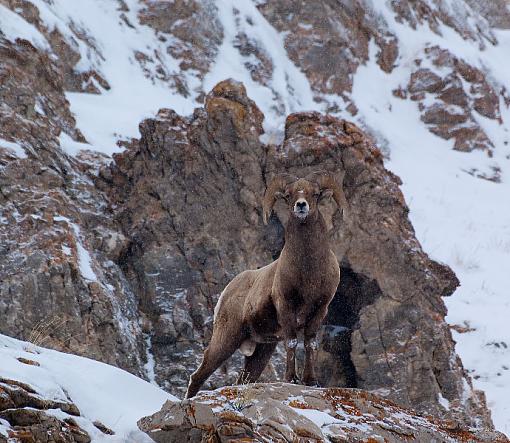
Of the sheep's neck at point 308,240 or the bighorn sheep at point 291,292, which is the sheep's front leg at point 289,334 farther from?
the sheep's neck at point 308,240

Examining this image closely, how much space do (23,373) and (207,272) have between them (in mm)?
7348

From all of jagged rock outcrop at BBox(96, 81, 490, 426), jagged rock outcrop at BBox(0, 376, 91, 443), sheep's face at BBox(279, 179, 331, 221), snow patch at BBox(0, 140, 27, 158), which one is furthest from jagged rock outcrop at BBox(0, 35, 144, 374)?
jagged rock outcrop at BBox(0, 376, 91, 443)

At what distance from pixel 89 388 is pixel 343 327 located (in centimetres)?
736

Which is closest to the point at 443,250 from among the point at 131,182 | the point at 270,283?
the point at 131,182

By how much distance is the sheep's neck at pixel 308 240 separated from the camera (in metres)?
6.46

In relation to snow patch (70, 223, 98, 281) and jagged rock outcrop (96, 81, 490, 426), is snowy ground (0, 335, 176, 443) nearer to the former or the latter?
snow patch (70, 223, 98, 281)

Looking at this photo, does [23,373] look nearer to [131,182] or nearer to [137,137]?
[131,182]

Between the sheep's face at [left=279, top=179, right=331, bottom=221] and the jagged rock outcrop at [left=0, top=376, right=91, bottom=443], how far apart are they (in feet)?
8.88

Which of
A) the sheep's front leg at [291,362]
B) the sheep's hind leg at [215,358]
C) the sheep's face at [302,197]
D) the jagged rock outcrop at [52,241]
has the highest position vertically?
the sheep's face at [302,197]

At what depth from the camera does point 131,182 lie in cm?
1243

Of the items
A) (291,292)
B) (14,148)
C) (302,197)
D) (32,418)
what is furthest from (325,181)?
(14,148)

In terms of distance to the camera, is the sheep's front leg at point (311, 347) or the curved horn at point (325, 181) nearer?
the sheep's front leg at point (311, 347)

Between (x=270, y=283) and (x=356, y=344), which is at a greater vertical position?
(x=270, y=283)

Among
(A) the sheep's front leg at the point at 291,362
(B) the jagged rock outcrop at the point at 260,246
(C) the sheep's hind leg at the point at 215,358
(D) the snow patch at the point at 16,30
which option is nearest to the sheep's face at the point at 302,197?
(A) the sheep's front leg at the point at 291,362
